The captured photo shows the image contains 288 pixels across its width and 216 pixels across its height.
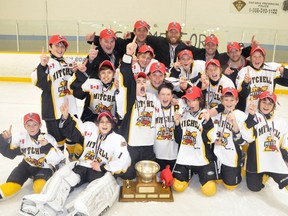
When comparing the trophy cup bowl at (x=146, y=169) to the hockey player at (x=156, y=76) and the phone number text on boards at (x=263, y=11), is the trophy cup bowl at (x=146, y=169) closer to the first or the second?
the hockey player at (x=156, y=76)

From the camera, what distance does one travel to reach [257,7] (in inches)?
411

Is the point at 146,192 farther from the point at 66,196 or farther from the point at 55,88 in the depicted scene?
the point at 55,88

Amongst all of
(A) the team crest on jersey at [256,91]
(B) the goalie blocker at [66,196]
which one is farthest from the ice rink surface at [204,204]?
(A) the team crest on jersey at [256,91]

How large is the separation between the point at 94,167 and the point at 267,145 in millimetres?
→ 1701

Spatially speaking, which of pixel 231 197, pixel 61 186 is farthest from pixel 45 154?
pixel 231 197

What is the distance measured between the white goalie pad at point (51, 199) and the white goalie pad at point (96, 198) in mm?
105

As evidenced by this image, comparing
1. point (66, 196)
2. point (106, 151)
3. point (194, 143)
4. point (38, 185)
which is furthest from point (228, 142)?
point (38, 185)

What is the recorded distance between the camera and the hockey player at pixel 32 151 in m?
2.85

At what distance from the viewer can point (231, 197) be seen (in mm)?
2938

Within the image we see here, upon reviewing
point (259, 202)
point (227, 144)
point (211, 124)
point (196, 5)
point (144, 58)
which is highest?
point (196, 5)

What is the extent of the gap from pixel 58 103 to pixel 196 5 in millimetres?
8329

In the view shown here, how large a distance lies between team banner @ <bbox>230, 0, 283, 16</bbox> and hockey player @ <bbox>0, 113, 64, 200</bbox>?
937cm

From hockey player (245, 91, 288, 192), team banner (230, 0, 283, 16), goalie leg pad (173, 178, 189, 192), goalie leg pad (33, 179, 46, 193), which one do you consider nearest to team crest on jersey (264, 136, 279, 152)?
hockey player (245, 91, 288, 192)

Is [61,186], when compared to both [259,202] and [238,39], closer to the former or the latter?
[259,202]
